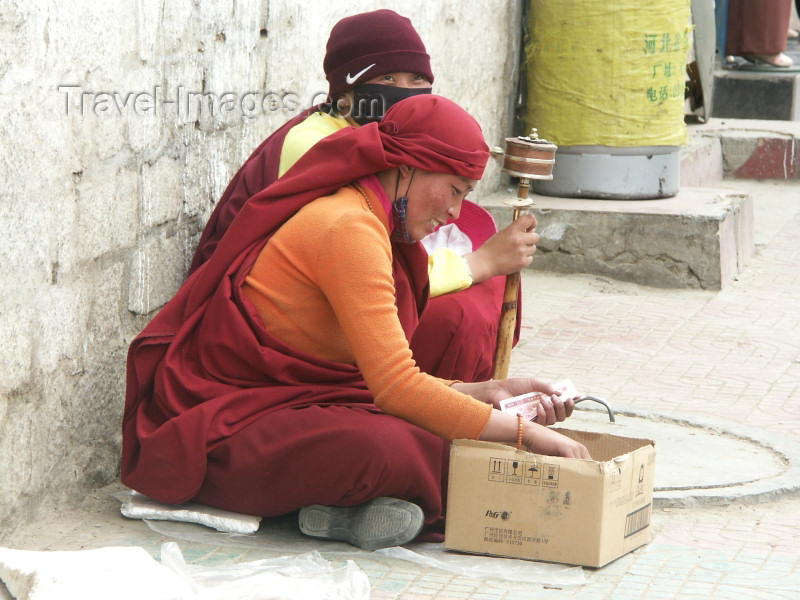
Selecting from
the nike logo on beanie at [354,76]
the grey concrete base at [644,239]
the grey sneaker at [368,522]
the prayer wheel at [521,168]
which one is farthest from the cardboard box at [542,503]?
the grey concrete base at [644,239]

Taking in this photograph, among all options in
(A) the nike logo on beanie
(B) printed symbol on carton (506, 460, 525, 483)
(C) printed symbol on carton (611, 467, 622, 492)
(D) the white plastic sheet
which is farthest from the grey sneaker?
(A) the nike logo on beanie

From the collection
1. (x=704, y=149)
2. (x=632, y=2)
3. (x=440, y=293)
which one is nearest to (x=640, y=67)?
(x=632, y=2)

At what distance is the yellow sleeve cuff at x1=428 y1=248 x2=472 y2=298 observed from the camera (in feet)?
12.5

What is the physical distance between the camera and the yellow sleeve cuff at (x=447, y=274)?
3.80 meters

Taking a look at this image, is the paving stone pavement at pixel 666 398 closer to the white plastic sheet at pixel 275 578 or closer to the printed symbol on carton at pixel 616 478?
the white plastic sheet at pixel 275 578

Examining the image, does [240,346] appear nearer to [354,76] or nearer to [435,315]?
[435,315]

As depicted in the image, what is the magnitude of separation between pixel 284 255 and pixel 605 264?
3806 millimetres

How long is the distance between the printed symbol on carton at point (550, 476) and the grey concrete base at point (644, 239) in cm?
375

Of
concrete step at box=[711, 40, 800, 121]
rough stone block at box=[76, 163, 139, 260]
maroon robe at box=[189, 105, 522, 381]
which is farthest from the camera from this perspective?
concrete step at box=[711, 40, 800, 121]

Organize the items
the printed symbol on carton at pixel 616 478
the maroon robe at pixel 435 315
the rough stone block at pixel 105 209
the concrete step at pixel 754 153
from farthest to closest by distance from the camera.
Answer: the concrete step at pixel 754 153 < the maroon robe at pixel 435 315 < the rough stone block at pixel 105 209 < the printed symbol on carton at pixel 616 478

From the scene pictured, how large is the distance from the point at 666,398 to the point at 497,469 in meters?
1.81

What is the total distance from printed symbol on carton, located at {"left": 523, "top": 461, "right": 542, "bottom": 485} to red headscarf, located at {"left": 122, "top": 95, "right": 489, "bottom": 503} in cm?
51

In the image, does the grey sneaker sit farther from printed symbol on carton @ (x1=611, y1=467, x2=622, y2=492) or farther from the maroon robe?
the maroon robe

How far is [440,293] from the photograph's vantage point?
3805 mm
